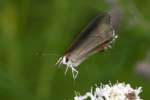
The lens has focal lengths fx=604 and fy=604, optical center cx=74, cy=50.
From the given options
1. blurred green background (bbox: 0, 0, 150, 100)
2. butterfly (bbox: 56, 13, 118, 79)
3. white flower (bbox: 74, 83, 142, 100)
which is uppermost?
blurred green background (bbox: 0, 0, 150, 100)

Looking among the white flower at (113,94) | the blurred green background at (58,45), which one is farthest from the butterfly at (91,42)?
the blurred green background at (58,45)

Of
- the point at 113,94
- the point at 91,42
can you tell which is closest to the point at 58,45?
the point at 91,42

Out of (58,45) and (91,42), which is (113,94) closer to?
(91,42)

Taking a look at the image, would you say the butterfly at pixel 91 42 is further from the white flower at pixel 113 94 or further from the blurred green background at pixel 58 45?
the blurred green background at pixel 58 45

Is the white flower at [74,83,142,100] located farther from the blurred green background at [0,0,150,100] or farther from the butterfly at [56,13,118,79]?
the blurred green background at [0,0,150,100]

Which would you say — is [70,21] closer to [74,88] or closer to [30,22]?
[30,22]

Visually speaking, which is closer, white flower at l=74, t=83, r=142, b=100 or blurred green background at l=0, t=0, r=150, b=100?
white flower at l=74, t=83, r=142, b=100

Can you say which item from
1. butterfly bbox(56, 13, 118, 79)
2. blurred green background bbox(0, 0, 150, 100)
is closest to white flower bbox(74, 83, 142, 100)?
butterfly bbox(56, 13, 118, 79)

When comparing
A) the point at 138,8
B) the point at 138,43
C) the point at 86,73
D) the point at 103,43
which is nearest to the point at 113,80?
the point at 86,73

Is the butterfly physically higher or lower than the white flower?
higher
